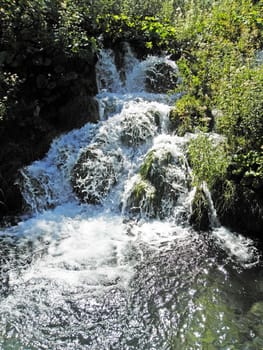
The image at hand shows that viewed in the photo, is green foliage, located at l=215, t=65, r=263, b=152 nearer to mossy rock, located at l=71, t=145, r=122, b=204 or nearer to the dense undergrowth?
the dense undergrowth

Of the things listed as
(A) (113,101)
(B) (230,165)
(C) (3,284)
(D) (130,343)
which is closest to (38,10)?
(A) (113,101)

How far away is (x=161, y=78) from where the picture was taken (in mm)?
9234

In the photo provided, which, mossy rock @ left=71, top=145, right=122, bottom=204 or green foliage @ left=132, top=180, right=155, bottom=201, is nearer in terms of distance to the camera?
green foliage @ left=132, top=180, right=155, bottom=201

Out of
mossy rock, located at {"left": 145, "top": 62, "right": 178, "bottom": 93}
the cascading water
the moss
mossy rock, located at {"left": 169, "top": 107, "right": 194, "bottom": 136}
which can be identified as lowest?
the cascading water

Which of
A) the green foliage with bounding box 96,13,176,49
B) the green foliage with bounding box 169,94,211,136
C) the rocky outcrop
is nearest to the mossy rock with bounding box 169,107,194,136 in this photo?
the green foliage with bounding box 169,94,211,136

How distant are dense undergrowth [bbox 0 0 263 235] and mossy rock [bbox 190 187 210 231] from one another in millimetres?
239

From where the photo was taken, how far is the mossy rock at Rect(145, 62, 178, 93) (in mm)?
9188

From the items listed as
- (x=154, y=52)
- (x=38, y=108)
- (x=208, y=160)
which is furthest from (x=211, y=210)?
(x=154, y=52)

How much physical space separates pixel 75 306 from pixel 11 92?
4396 mm

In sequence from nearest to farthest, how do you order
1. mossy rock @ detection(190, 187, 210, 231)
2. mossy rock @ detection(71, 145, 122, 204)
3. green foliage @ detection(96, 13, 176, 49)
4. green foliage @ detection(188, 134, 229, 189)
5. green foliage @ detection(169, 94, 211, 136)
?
mossy rock @ detection(190, 187, 210, 231) < green foliage @ detection(188, 134, 229, 189) < mossy rock @ detection(71, 145, 122, 204) < green foliage @ detection(169, 94, 211, 136) < green foliage @ detection(96, 13, 176, 49)

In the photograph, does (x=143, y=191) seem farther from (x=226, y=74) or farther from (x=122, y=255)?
(x=226, y=74)

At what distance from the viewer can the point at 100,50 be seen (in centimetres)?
879

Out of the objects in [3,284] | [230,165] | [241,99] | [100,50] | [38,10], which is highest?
[38,10]

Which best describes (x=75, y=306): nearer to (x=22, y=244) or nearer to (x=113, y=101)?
(x=22, y=244)
